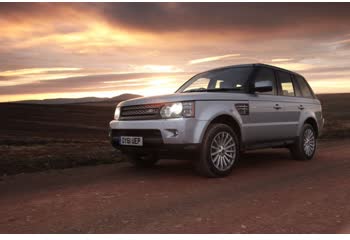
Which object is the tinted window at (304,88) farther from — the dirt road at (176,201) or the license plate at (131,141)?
the license plate at (131,141)

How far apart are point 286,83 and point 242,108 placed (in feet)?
6.38

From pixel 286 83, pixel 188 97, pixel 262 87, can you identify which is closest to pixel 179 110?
pixel 188 97

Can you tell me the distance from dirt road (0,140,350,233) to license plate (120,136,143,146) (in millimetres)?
565

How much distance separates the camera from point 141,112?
5.93 m

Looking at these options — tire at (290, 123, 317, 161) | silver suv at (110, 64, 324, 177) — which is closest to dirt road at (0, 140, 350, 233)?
silver suv at (110, 64, 324, 177)

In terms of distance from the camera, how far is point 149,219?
384 centimetres

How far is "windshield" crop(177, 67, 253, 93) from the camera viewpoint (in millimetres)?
6750

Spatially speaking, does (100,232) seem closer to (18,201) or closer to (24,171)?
(18,201)

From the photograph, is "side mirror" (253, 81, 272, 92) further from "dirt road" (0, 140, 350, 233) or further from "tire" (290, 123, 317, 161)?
"tire" (290, 123, 317, 161)

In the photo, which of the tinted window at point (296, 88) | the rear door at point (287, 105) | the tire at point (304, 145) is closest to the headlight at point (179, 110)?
the rear door at point (287, 105)

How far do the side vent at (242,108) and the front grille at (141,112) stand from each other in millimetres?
1347

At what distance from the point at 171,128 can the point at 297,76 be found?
398 centimetres

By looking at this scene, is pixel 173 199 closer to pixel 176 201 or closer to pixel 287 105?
pixel 176 201

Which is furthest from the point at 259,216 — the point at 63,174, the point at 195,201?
the point at 63,174
